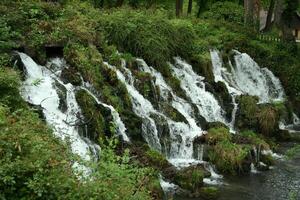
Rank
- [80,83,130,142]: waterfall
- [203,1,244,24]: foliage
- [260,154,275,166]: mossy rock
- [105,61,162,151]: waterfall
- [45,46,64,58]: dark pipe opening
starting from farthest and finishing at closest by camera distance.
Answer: [203,1,244,24]: foliage < [45,46,64,58]: dark pipe opening < [260,154,275,166]: mossy rock < [105,61,162,151]: waterfall < [80,83,130,142]: waterfall

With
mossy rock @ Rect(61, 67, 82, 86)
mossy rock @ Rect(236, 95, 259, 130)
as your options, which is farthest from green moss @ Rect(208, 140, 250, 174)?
mossy rock @ Rect(61, 67, 82, 86)

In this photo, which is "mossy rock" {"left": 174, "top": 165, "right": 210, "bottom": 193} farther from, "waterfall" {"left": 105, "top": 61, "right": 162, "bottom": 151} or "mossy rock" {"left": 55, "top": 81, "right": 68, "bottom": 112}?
"mossy rock" {"left": 55, "top": 81, "right": 68, "bottom": 112}

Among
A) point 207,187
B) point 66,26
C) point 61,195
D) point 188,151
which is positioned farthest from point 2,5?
point 61,195

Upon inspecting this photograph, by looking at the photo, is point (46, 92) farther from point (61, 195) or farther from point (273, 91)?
point (273, 91)

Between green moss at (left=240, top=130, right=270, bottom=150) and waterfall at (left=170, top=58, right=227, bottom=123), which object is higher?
waterfall at (left=170, top=58, right=227, bottom=123)

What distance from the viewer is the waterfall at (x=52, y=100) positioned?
15291mm

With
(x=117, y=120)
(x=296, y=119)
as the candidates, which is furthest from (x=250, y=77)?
(x=117, y=120)

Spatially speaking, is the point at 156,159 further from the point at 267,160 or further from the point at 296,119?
the point at 296,119

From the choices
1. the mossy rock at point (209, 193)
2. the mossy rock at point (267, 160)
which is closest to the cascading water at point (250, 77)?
the mossy rock at point (267, 160)

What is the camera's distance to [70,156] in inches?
373

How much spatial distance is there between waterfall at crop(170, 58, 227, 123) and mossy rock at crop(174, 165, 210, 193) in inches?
234

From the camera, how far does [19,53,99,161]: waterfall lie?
15.3 m

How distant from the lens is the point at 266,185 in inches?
667

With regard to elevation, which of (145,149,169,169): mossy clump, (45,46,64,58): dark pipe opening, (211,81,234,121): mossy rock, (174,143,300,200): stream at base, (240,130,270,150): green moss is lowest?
(174,143,300,200): stream at base
